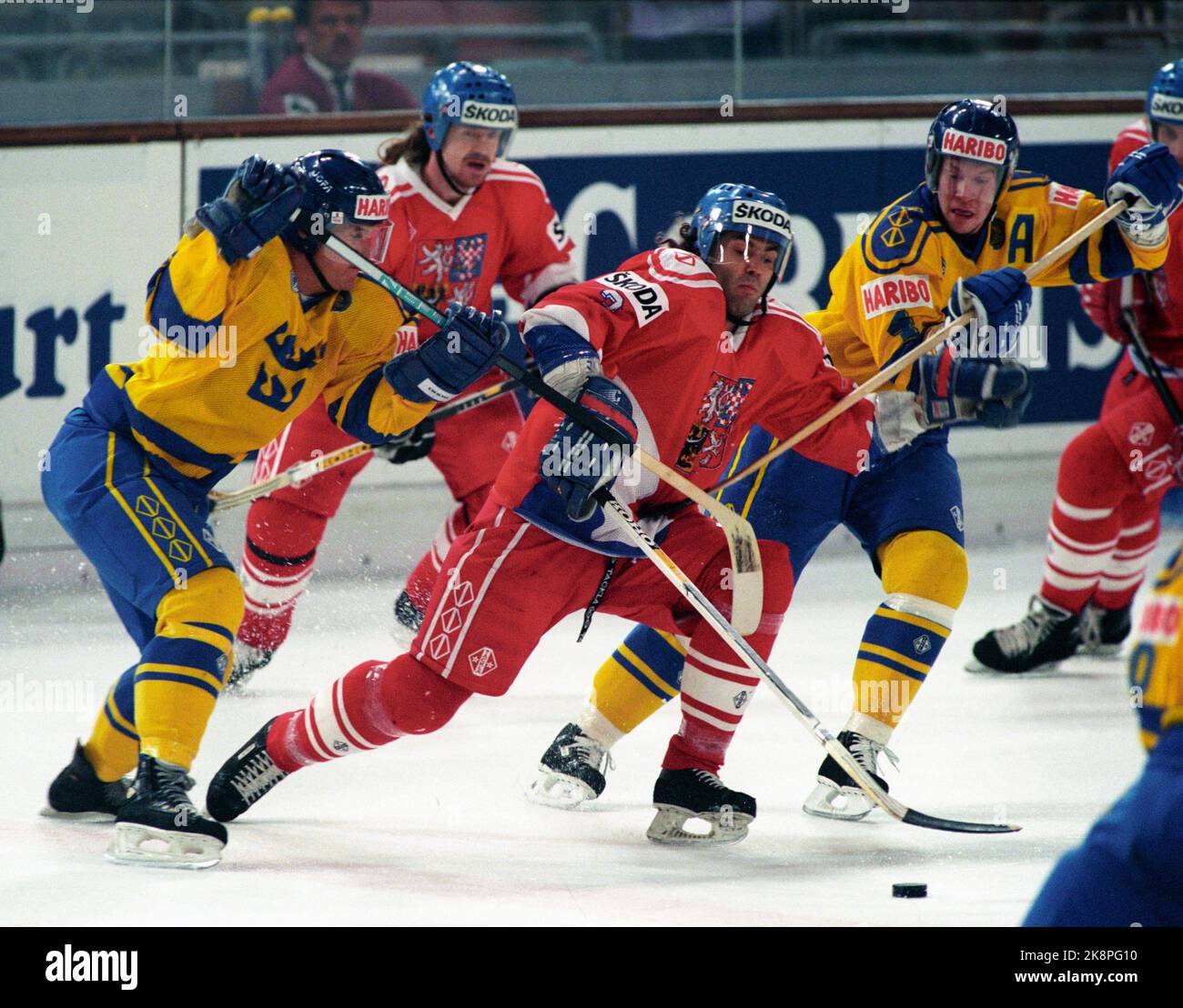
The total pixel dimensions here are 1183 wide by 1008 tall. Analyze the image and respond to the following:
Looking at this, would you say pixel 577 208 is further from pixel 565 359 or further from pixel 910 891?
pixel 910 891

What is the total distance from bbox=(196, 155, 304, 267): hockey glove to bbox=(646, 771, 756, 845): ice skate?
1.16 m

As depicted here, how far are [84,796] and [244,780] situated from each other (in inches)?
12.0

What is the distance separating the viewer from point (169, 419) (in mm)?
3160

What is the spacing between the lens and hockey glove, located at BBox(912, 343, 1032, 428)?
3.32m

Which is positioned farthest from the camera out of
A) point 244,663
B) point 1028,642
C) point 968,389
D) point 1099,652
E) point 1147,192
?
point 1099,652

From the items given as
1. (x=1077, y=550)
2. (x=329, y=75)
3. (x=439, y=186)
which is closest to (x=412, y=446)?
(x=439, y=186)

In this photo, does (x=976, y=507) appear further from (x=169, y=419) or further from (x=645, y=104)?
(x=169, y=419)

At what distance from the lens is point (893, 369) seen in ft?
11.5

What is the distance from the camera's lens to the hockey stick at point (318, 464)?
13.7ft

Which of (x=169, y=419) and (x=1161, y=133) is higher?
(x=1161, y=133)

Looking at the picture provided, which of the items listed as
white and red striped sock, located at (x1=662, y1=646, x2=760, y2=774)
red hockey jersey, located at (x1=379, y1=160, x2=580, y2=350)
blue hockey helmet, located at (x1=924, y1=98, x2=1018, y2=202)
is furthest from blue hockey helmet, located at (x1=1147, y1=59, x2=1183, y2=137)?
white and red striped sock, located at (x1=662, y1=646, x2=760, y2=774)

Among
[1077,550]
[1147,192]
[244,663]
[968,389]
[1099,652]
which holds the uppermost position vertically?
[1147,192]

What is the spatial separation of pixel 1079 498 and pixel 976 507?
1608 mm
